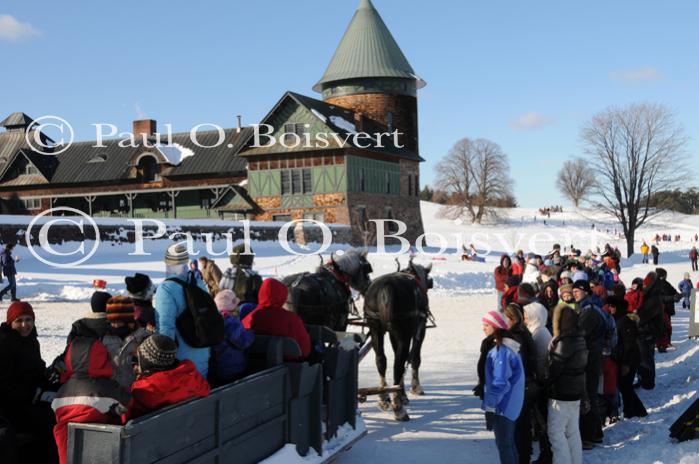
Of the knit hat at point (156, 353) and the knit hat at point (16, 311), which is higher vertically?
the knit hat at point (16, 311)

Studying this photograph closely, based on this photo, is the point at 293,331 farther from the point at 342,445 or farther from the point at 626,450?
the point at 626,450

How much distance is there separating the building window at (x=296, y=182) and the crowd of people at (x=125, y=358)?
40.0 metres

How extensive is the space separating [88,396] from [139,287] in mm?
2289

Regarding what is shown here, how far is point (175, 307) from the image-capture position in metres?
5.62

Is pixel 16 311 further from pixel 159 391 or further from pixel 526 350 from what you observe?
pixel 526 350

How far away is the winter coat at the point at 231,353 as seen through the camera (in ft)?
19.7

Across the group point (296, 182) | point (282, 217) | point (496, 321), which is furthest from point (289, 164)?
point (496, 321)

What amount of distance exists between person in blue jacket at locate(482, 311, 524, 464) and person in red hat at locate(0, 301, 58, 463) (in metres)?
3.51

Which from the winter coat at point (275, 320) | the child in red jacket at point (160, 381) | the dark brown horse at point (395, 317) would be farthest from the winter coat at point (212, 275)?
the child in red jacket at point (160, 381)

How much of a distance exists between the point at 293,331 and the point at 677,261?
45730mm

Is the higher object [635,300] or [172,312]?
[172,312]

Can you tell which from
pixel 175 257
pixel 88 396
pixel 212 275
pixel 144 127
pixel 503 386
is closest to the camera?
pixel 88 396

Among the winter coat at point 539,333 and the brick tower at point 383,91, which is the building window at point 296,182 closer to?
the brick tower at point 383,91

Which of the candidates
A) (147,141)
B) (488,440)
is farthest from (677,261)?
(488,440)
